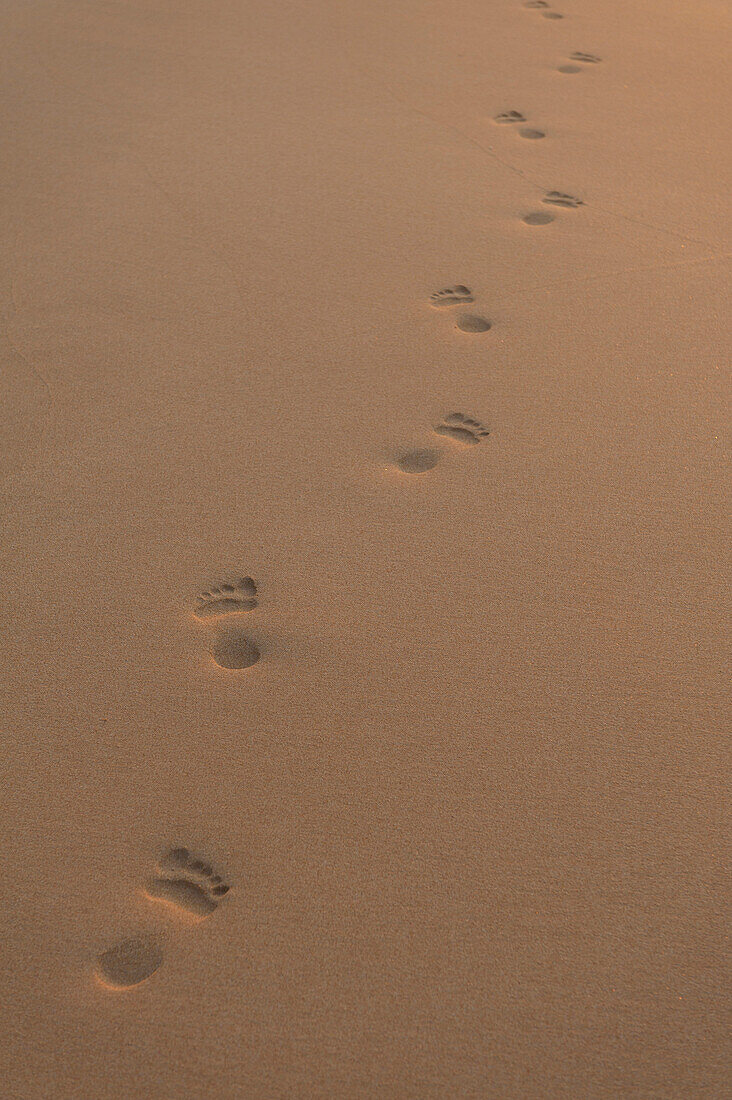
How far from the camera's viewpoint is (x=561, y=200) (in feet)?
8.02

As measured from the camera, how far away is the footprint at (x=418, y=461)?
1.75m

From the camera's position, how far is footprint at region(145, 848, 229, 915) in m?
1.18

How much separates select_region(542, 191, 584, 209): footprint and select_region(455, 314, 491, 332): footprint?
570 millimetres

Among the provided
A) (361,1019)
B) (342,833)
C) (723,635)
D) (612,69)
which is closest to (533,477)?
(723,635)

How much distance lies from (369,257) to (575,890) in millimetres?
1662

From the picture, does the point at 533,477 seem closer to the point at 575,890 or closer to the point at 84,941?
the point at 575,890

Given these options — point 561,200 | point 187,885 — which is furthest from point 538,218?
point 187,885

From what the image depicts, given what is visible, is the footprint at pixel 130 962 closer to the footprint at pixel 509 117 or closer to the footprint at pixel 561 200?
the footprint at pixel 561 200

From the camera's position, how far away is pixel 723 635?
1422 millimetres

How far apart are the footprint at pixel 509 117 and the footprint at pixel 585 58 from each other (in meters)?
0.52

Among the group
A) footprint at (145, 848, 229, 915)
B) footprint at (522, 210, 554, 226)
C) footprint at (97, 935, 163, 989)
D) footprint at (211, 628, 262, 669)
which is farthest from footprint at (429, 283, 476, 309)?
footprint at (97, 935, 163, 989)

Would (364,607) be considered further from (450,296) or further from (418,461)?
(450,296)

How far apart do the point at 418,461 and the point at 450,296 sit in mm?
595

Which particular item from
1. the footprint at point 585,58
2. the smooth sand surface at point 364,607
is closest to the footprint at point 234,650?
the smooth sand surface at point 364,607
